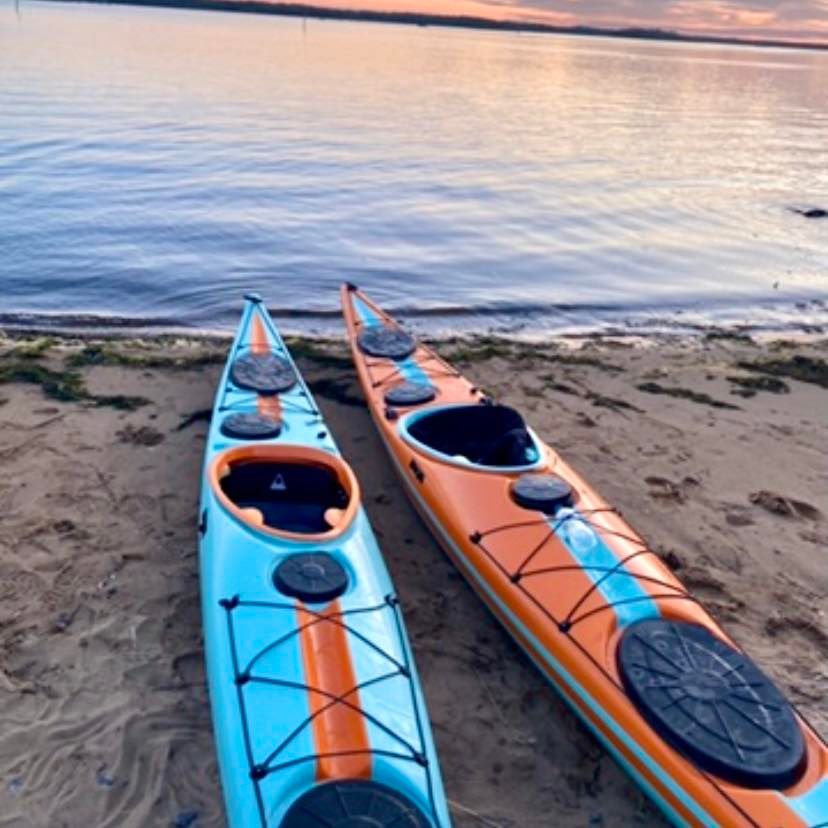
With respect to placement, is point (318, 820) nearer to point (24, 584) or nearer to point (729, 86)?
point (24, 584)

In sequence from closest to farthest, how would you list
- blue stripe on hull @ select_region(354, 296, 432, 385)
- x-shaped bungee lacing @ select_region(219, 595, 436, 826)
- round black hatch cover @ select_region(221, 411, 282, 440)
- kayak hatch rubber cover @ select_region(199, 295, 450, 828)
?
1. kayak hatch rubber cover @ select_region(199, 295, 450, 828)
2. x-shaped bungee lacing @ select_region(219, 595, 436, 826)
3. round black hatch cover @ select_region(221, 411, 282, 440)
4. blue stripe on hull @ select_region(354, 296, 432, 385)

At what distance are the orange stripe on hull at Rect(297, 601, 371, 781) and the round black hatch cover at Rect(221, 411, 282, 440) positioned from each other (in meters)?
1.91

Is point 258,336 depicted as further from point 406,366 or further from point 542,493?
point 542,493

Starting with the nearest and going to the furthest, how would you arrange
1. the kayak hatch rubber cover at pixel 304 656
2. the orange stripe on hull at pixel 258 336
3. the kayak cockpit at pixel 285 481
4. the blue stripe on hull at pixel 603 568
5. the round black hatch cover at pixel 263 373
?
1. the kayak hatch rubber cover at pixel 304 656
2. the blue stripe on hull at pixel 603 568
3. the kayak cockpit at pixel 285 481
4. the round black hatch cover at pixel 263 373
5. the orange stripe on hull at pixel 258 336

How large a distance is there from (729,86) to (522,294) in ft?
151

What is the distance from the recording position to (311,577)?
177 inches

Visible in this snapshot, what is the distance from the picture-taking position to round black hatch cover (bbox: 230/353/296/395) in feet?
22.6

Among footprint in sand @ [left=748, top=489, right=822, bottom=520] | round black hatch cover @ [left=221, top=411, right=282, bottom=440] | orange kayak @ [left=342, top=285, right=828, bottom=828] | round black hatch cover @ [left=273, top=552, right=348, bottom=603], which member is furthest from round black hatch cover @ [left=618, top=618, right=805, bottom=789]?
round black hatch cover @ [left=221, top=411, right=282, bottom=440]

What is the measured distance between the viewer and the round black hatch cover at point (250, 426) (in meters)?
6.00

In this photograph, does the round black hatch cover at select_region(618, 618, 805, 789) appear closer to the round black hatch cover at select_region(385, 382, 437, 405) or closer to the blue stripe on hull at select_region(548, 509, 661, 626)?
the blue stripe on hull at select_region(548, 509, 661, 626)

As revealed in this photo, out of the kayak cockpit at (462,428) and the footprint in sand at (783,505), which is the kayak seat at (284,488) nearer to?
the kayak cockpit at (462,428)

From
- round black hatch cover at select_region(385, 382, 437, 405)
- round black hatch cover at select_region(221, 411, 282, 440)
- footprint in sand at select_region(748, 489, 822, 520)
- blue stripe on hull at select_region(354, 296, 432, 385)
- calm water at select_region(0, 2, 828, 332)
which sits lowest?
calm water at select_region(0, 2, 828, 332)

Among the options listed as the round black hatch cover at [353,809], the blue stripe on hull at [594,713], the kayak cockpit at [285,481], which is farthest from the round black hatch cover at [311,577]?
the round black hatch cover at [353,809]

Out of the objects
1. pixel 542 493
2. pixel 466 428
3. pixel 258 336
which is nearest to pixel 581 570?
pixel 542 493
